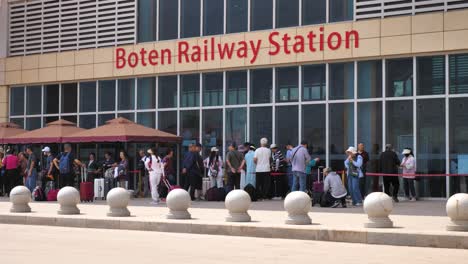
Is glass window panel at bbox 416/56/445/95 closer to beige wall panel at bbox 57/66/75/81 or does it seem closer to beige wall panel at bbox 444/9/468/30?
beige wall panel at bbox 444/9/468/30

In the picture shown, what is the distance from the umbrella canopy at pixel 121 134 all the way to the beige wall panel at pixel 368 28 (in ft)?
23.8

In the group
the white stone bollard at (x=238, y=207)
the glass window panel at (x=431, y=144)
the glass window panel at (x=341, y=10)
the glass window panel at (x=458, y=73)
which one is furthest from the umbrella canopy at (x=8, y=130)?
the glass window panel at (x=458, y=73)

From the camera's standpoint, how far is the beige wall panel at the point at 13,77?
111 feet

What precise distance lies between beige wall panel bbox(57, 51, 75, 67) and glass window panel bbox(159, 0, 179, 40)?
13.5ft

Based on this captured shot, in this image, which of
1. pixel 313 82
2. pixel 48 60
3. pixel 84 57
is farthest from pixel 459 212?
pixel 48 60

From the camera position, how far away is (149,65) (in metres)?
30.2

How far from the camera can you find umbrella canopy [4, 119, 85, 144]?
91.2ft

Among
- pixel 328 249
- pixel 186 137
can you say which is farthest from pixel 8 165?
pixel 328 249

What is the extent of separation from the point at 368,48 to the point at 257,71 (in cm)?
431

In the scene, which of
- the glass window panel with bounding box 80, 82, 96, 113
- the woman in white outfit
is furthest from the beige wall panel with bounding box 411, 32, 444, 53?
the glass window panel with bounding box 80, 82, 96, 113

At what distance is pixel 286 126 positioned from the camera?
2722 centimetres

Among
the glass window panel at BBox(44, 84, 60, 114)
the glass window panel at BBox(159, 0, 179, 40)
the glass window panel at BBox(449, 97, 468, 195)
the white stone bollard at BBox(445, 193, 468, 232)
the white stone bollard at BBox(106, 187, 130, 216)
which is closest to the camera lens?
the white stone bollard at BBox(445, 193, 468, 232)

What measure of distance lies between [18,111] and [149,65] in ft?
24.0

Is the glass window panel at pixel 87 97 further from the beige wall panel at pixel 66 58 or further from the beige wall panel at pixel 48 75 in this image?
the beige wall panel at pixel 48 75
